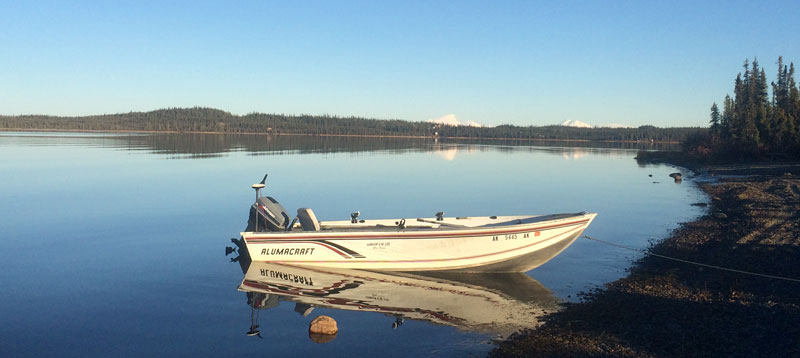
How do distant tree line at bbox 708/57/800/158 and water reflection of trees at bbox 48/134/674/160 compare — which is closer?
distant tree line at bbox 708/57/800/158

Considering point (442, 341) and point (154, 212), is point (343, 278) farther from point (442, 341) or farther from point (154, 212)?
point (154, 212)

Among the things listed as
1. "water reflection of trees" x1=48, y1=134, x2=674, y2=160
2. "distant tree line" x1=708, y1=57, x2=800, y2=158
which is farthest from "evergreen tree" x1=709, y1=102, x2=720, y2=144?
"water reflection of trees" x1=48, y1=134, x2=674, y2=160

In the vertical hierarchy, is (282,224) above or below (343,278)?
above

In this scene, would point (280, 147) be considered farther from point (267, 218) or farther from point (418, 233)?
point (418, 233)

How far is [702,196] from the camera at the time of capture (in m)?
31.8

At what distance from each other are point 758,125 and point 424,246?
5669 cm

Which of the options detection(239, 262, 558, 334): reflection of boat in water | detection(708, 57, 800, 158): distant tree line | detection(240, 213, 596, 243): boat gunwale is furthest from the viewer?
detection(708, 57, 800, 158): distant tree line

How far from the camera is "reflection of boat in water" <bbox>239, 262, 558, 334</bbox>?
35.6 feet

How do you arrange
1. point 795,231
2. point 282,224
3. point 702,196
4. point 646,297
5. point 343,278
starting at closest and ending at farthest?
point 646,297
point 343,278
point 282,224
point 795,231
point 702,196

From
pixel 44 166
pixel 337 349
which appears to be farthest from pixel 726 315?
pixel 44 166

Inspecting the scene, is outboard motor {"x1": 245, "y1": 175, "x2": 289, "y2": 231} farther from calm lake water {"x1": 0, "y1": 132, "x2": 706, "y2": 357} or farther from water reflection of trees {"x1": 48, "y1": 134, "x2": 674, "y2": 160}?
water reflection of trees {"x1": 48, "y1": 134, "x2": 674, "y2": 160}

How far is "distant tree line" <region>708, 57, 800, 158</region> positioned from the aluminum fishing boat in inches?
1932

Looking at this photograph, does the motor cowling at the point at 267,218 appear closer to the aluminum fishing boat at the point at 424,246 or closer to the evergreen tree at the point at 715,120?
the aluminum fishing boat at the point at 424,246

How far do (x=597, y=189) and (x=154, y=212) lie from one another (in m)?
27.2
